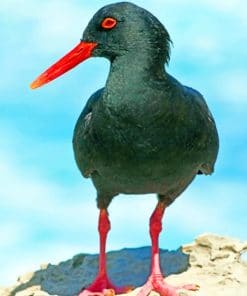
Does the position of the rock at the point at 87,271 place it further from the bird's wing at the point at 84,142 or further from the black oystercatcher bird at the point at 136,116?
the bird's wing at the point at 84,142

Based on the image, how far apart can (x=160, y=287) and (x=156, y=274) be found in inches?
7.4

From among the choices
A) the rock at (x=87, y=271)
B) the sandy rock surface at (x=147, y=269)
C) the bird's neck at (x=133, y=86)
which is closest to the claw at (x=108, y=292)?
the sandy rock surface at (x=147, y=269)

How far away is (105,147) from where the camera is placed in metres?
10.5

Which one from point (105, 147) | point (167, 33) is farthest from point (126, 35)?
Answer: point (105, 147)

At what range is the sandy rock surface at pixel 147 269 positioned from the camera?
11.6m

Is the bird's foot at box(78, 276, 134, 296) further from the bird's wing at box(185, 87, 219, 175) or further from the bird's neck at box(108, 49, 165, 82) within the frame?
the bird's neck at box(108, 49, 165, 82)

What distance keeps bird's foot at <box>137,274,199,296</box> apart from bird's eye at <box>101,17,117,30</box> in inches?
117

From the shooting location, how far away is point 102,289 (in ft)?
38.0

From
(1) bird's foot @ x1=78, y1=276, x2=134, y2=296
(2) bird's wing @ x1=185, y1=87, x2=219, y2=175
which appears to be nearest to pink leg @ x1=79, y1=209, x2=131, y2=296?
(1) bird's foot @ x1=78, y1=276, x2=134, y2=296

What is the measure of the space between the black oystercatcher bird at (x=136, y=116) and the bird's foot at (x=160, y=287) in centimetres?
6

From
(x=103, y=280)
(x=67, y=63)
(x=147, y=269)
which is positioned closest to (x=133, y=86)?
(x=67, y=63)

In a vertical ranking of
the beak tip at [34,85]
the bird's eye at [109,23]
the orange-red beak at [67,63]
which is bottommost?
the beak tip at [34,85]

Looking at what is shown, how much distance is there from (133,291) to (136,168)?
5.66 ft

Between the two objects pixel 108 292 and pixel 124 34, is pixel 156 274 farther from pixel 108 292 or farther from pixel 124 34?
pixel 124 34
